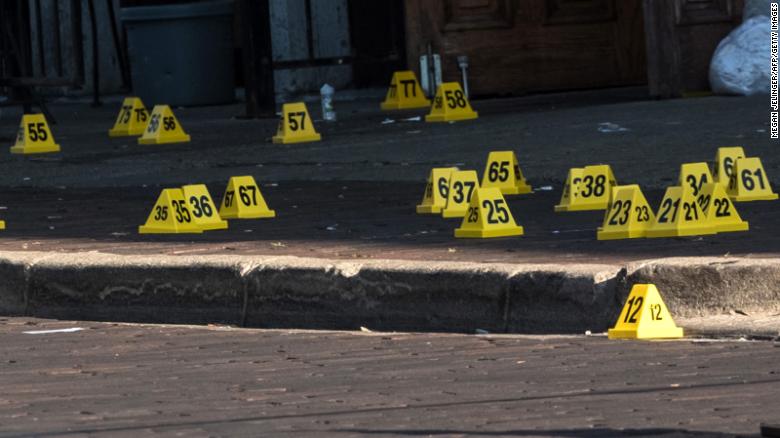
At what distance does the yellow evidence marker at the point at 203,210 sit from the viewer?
8039mm

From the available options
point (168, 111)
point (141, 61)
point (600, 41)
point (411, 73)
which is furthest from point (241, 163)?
point (141, 61)

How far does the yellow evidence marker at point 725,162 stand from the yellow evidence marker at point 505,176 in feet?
3.59

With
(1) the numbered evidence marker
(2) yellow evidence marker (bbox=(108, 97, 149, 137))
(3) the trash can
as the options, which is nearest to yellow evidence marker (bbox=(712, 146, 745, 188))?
(1) the numbered evidence marker

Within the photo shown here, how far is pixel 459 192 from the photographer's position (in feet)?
27.0

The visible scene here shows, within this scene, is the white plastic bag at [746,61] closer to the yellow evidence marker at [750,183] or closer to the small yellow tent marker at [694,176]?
the yellow evidence marker at [750,183]

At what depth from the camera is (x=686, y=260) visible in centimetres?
601

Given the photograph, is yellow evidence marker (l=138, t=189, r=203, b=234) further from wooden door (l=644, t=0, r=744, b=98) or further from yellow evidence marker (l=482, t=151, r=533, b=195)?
wooden door (l=644, t=0, r=744, b=98)

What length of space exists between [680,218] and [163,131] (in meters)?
6.86

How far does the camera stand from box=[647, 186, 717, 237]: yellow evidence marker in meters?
6.92

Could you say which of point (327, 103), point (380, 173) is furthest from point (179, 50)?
point (380, 173)

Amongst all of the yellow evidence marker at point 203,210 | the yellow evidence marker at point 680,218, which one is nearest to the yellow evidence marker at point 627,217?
the yellow evidence marker at point 680,218

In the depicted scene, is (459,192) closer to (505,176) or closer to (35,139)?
(505,176)

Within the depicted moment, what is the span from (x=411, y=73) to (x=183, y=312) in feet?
25.5

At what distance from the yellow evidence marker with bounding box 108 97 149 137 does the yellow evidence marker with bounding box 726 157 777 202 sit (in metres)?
7.00
